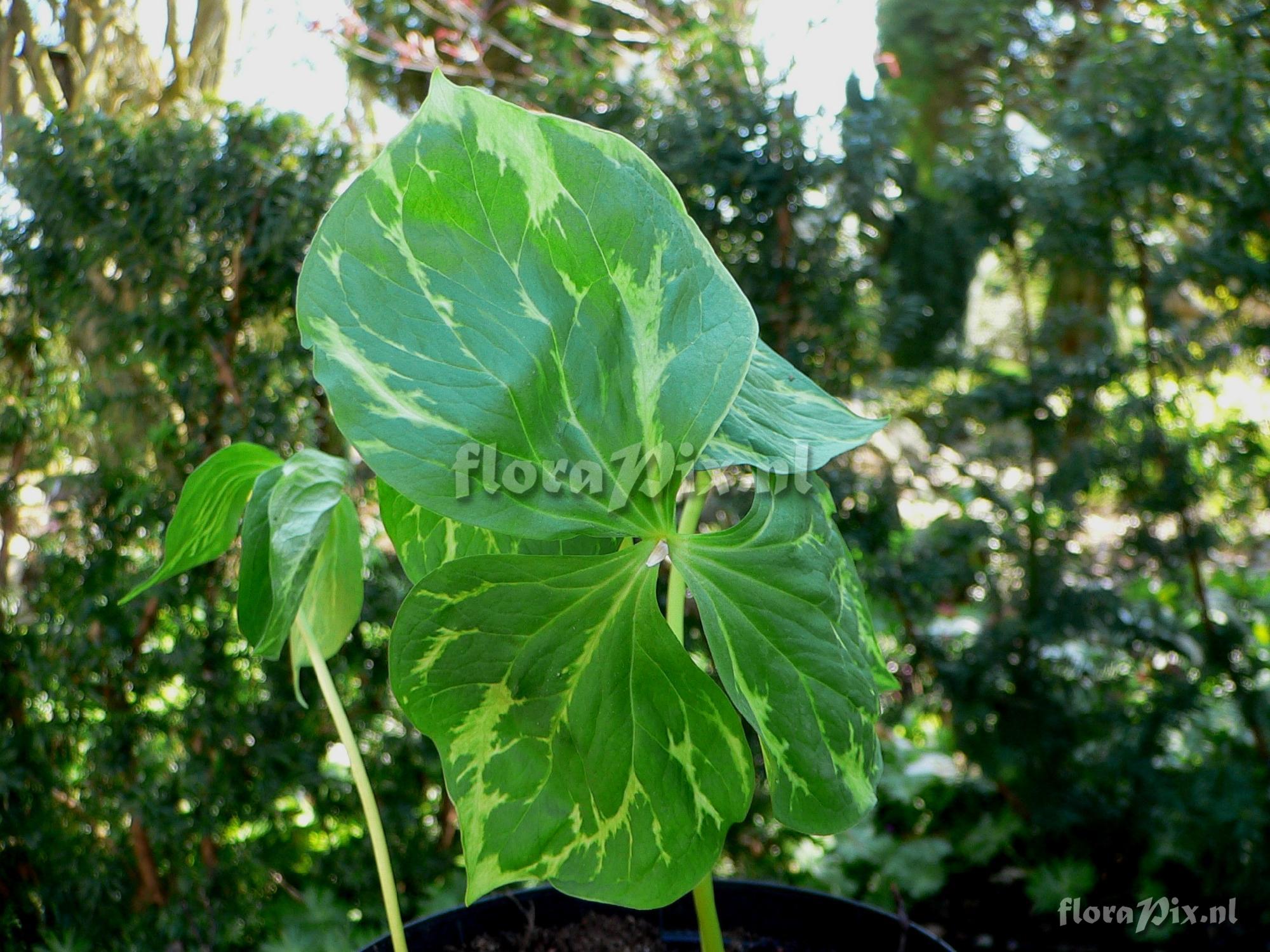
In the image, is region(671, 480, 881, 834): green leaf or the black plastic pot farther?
the black plastic pot

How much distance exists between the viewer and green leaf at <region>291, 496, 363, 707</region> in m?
0.57

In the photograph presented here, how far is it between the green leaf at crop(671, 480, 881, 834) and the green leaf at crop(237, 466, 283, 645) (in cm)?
22

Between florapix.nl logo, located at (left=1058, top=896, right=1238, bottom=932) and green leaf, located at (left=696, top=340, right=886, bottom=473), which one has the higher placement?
green leaf, located at (left=696, top=340, right=886, bottom=473)

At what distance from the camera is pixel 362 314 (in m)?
0.37

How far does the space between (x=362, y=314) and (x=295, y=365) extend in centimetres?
87

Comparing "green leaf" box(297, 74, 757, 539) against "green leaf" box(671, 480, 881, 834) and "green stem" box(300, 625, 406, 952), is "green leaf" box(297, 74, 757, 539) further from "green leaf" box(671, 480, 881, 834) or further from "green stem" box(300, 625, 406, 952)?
"green stem" box(300, 625, 406, 952)

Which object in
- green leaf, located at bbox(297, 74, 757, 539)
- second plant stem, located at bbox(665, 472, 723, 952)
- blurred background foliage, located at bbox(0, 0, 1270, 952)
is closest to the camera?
green leaf, located at bbox(297, 74, 757, 539)

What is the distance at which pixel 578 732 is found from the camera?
16.8 inches

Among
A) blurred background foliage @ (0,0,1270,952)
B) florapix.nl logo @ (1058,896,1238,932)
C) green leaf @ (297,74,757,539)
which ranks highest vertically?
green leaf @ (297,74,757,539)

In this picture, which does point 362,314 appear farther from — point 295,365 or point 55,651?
point 55,651

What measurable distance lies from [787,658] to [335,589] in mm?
296

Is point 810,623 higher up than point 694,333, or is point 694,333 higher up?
point 694,333

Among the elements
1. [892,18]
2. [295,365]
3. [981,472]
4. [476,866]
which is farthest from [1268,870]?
[892,18]

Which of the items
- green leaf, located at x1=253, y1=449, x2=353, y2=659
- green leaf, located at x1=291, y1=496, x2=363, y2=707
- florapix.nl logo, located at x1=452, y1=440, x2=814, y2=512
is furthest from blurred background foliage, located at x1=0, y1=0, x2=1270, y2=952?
florapix.nl logo, located at x1=452, y1=440, x2=814, y2=512
